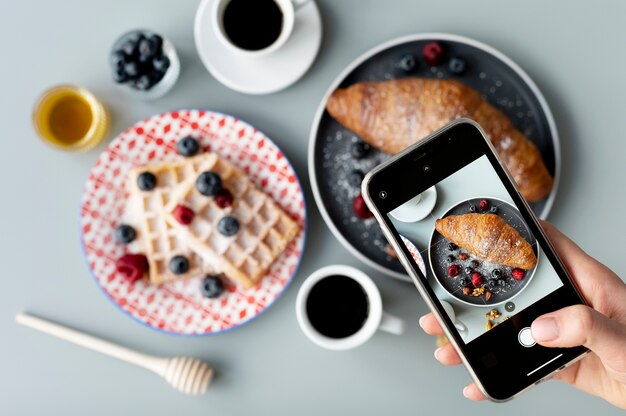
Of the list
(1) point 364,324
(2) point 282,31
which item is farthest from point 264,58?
(1) point 364,324

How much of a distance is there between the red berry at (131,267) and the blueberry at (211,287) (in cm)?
17

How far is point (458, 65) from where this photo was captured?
1635 mm

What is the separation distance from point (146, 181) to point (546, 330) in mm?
1030

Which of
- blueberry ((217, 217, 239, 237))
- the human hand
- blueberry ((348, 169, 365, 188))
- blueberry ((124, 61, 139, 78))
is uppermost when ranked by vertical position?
blueberry ((124, 61, 139, 78))

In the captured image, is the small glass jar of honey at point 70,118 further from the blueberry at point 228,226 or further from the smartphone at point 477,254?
Answer: the smartphone at point 477,254

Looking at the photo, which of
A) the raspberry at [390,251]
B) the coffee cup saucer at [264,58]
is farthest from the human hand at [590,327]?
the coffee cup saucer at [264,58]

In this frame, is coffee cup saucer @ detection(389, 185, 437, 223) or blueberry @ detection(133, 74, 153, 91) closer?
coffee cup saucer @ detection(389, 185, 437, 223)

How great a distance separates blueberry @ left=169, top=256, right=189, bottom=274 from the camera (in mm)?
1638

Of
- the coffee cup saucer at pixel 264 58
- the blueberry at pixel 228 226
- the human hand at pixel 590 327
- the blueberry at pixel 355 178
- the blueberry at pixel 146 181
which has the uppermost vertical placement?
the coffee cup saucer at pixel 264 58

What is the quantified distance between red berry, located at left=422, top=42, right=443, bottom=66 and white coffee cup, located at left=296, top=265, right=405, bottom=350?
1.91ft

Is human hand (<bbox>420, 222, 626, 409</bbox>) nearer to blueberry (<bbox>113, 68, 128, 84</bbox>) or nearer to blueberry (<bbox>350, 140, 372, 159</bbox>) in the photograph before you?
blueberry (<bbox>350, 140, 372, 159</bbox>)

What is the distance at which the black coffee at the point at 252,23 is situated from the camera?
1638mm

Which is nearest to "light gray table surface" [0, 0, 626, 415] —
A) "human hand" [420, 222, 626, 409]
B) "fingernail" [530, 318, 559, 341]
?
"human hand" [420, 222, 626, 409]

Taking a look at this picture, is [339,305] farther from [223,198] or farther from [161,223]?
[161,223]
